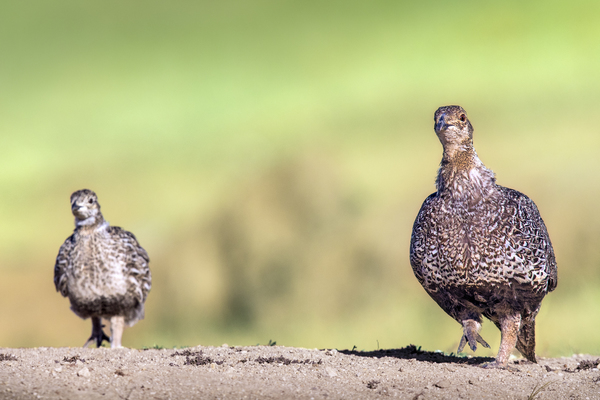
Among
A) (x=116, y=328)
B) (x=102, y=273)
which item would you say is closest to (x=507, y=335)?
(x=102, y=273)

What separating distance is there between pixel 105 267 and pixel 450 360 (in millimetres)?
5143

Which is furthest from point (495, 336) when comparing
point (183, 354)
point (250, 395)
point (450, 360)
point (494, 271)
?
point (250, 395)

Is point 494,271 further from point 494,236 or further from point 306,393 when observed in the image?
point 306,393

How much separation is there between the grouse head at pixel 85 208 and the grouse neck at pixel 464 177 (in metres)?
5.45

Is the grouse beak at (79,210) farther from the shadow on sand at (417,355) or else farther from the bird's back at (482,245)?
the bird's back at (482,245)

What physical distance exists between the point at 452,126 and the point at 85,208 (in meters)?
5.73

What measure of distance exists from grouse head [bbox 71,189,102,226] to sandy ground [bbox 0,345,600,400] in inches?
104

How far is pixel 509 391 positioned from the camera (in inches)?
284

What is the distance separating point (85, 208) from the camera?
11.2 m

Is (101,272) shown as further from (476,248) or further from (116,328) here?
(476,248)

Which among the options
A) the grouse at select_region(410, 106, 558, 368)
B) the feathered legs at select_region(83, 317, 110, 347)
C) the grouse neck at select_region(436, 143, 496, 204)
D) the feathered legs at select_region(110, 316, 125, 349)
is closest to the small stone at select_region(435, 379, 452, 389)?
the grouse at select_region(410, 106, 558, 368)

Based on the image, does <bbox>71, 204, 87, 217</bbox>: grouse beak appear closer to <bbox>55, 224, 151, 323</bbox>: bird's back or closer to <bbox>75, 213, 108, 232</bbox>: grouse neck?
<bbox>75, 213, 108, 232</bbox>: grouse neck

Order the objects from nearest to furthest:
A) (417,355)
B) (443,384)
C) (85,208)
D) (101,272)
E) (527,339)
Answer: (443,384), (527,339), (417,355), (101,272), (85,208)

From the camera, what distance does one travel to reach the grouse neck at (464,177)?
8.30m
